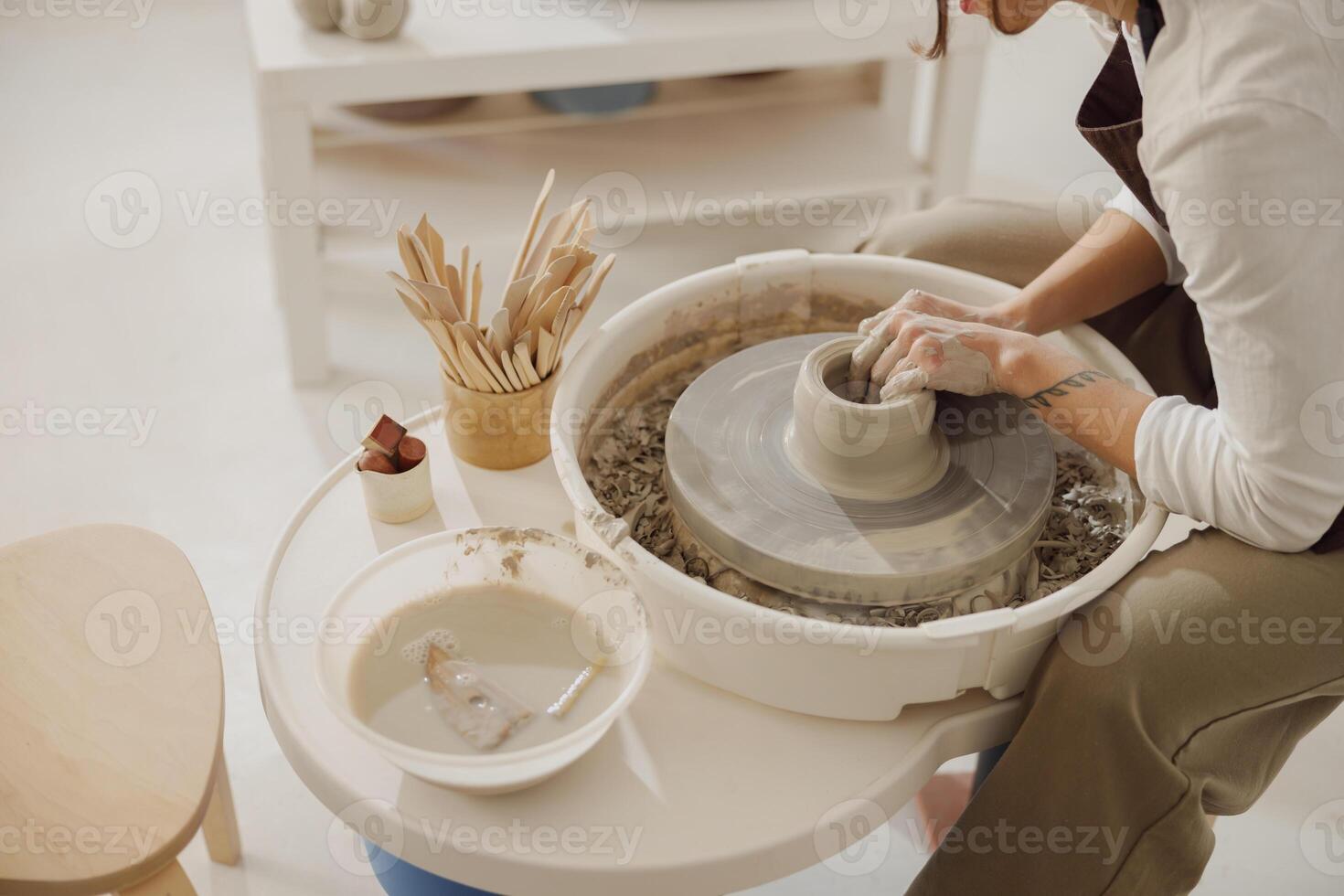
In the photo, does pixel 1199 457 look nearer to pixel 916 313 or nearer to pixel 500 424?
pixel 916 313

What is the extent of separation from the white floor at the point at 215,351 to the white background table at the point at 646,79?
191 mm

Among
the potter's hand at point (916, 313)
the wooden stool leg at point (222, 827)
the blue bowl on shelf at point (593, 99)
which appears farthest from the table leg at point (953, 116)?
the wooden stool leg at point (222, 827)

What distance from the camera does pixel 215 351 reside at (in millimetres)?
3611

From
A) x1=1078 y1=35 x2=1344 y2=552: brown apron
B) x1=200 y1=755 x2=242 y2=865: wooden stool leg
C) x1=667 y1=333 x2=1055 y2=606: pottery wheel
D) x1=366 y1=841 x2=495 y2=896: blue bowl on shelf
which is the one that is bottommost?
x1=200 y1=755 x2=242 y2=865: wooden stool leg

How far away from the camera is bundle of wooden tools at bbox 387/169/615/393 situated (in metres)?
1.91

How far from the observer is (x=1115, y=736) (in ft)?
5.22

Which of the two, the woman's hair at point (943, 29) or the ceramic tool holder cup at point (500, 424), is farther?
the ceramic tool holder cup at point (500, 424)

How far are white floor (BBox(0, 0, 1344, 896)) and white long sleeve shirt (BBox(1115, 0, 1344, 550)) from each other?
3.86ft

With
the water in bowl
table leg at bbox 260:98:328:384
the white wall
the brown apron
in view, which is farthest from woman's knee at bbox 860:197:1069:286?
the white wall

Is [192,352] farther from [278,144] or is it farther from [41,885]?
[41,885]

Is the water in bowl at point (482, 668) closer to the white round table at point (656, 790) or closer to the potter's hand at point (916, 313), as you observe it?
the white round table at point (656, 790)

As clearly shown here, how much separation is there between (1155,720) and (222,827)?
1.61 m

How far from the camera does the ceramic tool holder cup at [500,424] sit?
201cm
